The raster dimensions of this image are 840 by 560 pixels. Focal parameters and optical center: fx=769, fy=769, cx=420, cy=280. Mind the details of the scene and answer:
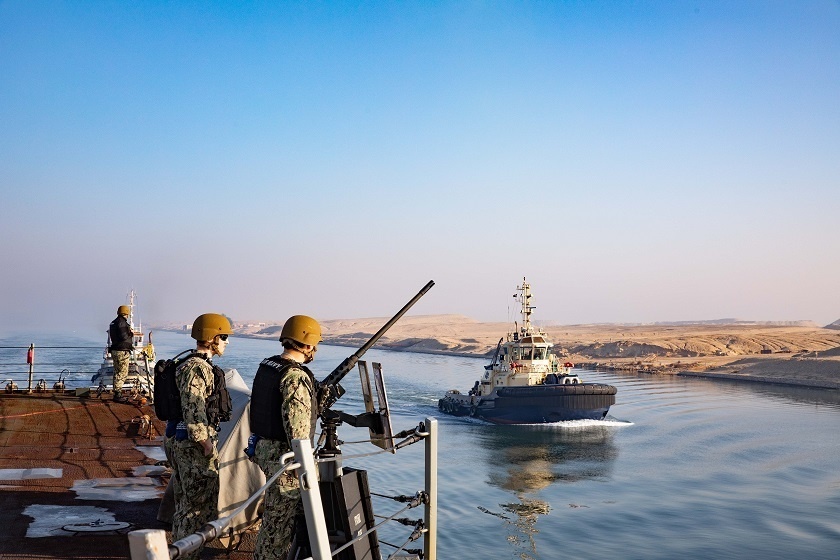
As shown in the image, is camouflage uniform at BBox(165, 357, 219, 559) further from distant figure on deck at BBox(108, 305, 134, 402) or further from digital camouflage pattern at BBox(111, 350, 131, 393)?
digital camouflage pattern at BBox(111, 350, 131, 393)

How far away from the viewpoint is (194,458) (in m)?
5.75

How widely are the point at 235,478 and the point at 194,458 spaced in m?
1.66

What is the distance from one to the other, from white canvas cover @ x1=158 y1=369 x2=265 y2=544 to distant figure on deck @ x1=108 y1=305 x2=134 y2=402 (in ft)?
23.0

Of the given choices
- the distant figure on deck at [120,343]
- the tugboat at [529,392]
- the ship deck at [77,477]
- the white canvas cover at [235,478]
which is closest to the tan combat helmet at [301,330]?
the white canvas cover at [235,478]

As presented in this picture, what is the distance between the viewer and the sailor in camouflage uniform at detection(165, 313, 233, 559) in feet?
18.5

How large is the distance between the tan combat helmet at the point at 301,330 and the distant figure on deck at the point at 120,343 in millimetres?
9720

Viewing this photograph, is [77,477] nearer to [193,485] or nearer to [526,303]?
[193,485]

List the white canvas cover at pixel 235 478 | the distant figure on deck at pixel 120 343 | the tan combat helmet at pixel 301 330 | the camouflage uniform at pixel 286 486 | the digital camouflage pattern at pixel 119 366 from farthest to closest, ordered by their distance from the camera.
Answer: the digital camouflage pattern at pixel 119 366
the distant figure on deck at pixel 120 343
the white canvas cover at pixel 235 478
the tan combat helmet at pixel 301 330
the camouflage uniform at pixel 286 486

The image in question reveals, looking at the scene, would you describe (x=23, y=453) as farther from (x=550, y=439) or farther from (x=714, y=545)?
(x=550, y=439)

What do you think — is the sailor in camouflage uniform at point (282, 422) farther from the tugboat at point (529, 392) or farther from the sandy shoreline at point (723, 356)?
the sandy shoreline at point (723, 356)

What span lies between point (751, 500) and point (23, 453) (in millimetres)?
18376

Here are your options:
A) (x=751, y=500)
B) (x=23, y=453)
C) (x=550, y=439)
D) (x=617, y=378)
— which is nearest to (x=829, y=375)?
(x=617, y=378)

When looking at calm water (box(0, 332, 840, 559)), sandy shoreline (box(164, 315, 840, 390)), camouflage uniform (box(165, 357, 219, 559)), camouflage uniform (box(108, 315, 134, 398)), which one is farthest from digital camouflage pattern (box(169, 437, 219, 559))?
sandy shoreline (box(164, 315, 840, 390))

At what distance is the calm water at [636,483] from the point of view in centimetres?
1667
